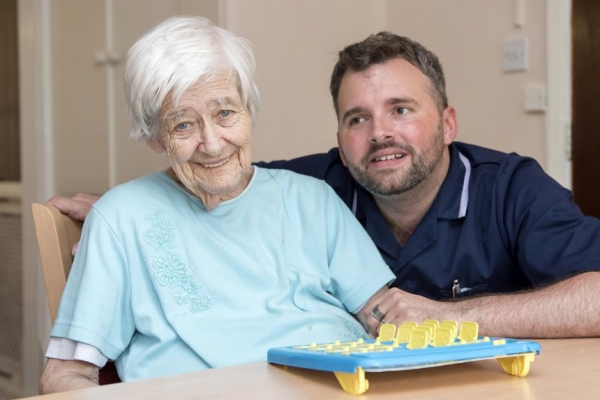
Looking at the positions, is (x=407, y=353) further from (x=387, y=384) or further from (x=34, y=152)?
(x=34, y=152)

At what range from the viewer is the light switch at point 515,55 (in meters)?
2.79

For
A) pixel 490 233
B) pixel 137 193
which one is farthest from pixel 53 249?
pixel 490 233

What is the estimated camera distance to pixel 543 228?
155 centimetres

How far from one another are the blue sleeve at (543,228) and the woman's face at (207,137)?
0.56 meters

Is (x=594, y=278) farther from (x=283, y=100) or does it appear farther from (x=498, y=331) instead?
(x=283, y=100)

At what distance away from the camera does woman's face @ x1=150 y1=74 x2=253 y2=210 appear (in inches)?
54.6

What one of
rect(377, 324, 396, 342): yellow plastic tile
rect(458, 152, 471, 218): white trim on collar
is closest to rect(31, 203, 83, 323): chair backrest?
rect(377, 324, 396, 342): yellow plastic tile

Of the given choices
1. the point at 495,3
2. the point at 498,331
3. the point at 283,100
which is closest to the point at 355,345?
the point at 498,331

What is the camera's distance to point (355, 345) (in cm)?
99

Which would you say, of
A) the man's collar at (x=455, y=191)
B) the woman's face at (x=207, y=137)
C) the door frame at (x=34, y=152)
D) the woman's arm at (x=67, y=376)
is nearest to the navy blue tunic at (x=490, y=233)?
the man's collar at (x=455, y=191)

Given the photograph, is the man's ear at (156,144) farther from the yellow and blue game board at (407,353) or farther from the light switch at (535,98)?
the light switch at (535,98)

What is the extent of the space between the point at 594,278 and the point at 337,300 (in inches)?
17.8

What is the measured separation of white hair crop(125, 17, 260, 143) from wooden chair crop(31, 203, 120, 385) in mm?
219

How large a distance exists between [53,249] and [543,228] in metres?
0.92
